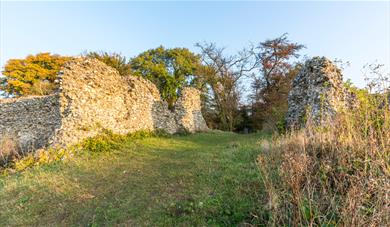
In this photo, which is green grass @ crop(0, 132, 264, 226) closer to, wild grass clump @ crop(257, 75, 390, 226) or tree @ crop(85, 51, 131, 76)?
wild grass clump @ crop(257, 75, 390, 226)

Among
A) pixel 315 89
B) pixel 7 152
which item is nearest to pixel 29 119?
pixel 7 152

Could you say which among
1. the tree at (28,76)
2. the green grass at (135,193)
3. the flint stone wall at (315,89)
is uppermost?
the tree at (28,76)

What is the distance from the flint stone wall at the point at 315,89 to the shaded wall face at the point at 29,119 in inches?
372

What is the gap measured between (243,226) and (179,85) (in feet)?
73.3

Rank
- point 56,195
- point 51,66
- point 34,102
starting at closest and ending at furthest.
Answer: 1. point 56,195
2. point 34,102
3. point 51,66

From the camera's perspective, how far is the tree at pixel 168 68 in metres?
23.1

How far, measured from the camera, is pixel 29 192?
388 centimetres

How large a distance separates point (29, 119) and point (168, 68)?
17434 mm

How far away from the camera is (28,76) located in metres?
20.9

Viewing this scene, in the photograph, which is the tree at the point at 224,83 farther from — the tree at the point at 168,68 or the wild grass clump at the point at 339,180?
the wild grass clump at the point at 339,180

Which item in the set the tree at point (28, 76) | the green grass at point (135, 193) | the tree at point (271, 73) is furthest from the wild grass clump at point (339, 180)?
the tree at point (28, 76)

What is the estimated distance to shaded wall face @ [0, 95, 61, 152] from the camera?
817cm

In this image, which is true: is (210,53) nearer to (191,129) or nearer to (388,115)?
(191,129)

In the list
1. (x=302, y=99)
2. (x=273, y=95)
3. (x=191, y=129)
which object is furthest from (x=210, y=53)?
(x=302, y=99)
